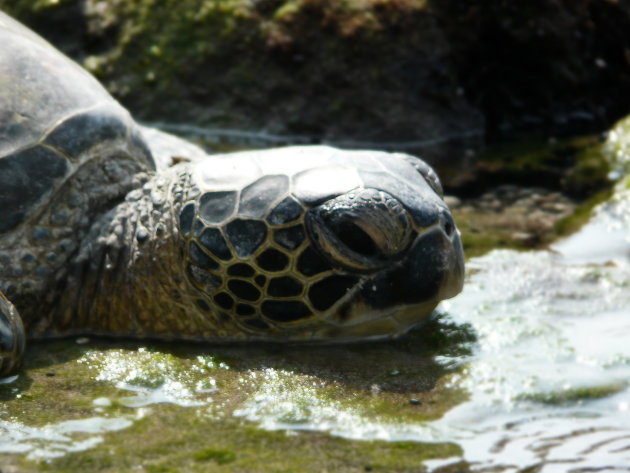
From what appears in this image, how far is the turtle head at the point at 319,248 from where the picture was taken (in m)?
3.35

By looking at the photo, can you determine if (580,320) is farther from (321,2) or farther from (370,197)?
(321,2)

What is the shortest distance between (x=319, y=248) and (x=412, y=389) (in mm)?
649

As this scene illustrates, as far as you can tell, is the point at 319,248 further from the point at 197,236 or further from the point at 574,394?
the point at 574,394

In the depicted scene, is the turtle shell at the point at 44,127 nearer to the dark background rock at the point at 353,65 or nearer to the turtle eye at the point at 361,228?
the turtle eye at the point at 361,228

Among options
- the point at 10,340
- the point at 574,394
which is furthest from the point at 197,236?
the point at 574,394

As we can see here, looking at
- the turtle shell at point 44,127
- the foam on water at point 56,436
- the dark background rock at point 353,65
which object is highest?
the dark background rock at point 353,65

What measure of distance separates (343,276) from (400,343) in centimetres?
43

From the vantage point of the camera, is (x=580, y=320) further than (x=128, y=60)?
No

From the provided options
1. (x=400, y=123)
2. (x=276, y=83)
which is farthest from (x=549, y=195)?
(x=276, y=83)

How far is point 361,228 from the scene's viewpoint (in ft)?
10.9

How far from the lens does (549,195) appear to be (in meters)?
5.63

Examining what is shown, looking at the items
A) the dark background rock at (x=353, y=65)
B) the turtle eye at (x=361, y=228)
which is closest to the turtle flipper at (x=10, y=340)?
the turtle eye at (x=361, y=228)

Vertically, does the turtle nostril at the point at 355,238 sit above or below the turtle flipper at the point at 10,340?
above

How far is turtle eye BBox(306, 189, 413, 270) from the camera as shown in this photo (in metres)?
3.31
